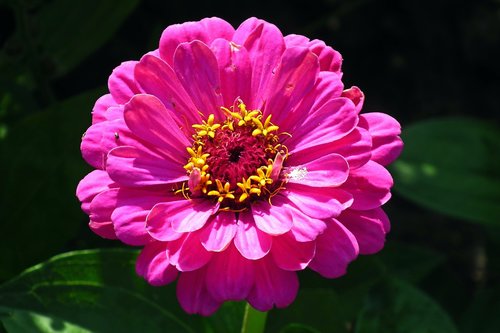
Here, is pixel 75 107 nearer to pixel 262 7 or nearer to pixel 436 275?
pixel 262 7

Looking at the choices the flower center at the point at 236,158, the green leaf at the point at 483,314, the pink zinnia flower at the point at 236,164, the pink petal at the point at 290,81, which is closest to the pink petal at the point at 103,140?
the pink zinnia flower at the point at 236,164

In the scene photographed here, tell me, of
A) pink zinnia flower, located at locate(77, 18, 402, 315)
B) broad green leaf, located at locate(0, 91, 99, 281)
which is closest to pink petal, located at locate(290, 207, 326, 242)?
pink zinnia flower, located at locate(77, 18, 402, 315)

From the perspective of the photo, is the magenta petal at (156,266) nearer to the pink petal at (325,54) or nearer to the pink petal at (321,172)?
the pink petal at (321,172)

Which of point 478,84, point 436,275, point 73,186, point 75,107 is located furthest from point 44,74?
point 478,84

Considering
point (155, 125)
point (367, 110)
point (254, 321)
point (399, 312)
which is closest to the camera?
point (155, 125)

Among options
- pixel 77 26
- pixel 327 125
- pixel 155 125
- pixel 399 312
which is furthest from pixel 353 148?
pixel 77 26

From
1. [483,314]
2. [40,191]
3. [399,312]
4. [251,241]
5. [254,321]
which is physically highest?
[251,241]

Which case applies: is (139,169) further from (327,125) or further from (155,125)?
(327,125)
